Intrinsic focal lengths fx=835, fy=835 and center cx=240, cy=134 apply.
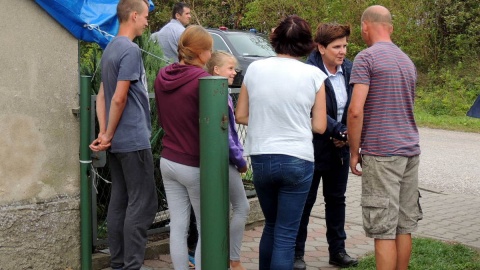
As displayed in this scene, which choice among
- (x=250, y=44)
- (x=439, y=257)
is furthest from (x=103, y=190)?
(x=250, y=44)

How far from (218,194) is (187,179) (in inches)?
51.2

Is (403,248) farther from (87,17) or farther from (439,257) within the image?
(87,17)

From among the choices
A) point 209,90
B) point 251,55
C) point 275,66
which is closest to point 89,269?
point 275,66

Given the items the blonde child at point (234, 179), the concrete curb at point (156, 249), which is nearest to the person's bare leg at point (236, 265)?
the blonde child at point (234, 179)

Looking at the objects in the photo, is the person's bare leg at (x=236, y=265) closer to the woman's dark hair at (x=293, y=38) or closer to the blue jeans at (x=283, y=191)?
the blue jeans at (x=283, y=191)

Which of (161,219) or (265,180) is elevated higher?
(265,180)

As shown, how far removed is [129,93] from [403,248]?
2.00 m

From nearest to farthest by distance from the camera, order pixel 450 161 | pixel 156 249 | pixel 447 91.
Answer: pixel 156 249, pixel 450 161, pixel 447 91

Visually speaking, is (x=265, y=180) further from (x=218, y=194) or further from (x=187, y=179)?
(x=218, y=194)

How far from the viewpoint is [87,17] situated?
558 centimetres

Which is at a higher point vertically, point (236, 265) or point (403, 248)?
point (403, 248)

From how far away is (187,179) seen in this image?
194 inches

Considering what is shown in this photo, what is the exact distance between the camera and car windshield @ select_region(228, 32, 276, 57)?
18.8 m

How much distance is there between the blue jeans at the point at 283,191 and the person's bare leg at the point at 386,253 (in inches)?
26.1
